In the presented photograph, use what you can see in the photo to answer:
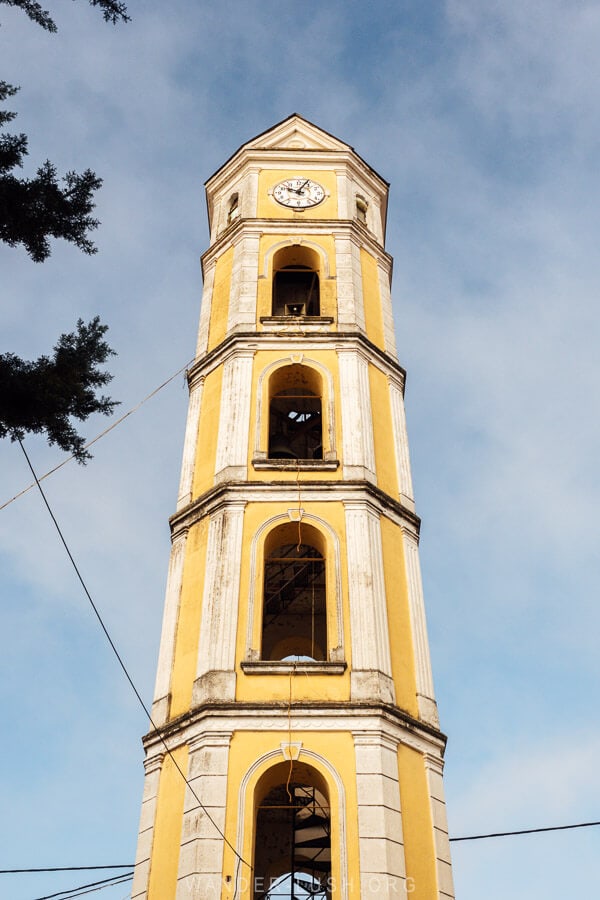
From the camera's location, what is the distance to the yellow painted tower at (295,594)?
1390cm

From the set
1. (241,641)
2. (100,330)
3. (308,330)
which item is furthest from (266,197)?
(100,330)

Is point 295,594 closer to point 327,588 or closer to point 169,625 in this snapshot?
point 327,588

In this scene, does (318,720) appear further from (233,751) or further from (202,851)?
(202,851)

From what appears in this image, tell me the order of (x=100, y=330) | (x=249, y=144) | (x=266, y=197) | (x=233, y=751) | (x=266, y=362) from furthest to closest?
1. (x=249, y=144)
2. (x=266, y=197)
3. (x=266, y=362)
4. (x=233, y=751)
5. (x=100, y=330)

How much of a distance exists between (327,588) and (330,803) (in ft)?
12.0

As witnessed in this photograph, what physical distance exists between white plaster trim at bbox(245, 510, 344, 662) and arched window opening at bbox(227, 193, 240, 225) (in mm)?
10480

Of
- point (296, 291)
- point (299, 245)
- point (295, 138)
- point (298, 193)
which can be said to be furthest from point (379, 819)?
point (295, 138)

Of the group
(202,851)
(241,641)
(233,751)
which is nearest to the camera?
(202,851)

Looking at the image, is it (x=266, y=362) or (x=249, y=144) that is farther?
(x=249, y=144)

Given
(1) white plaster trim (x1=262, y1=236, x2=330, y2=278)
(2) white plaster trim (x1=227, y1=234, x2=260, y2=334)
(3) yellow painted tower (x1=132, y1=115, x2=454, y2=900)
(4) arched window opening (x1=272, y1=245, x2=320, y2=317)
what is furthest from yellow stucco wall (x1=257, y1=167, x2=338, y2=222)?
(2) white plaster trim (x1=227, y1=234, x2=260, y2=334)

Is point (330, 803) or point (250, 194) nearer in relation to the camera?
point (330, 803)

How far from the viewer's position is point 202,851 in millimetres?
13289

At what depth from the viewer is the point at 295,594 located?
809 inches

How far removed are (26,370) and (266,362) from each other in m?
10.1
